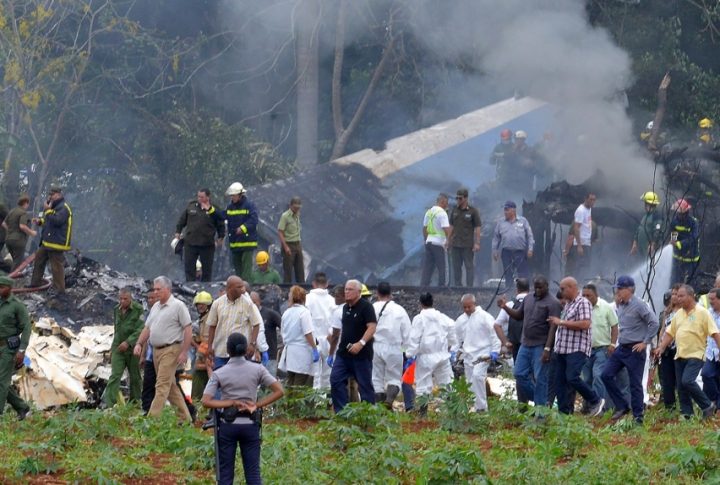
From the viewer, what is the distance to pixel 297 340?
589 inches

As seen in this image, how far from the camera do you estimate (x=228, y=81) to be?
29.9 meters

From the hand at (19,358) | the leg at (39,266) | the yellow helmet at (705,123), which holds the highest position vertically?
the yellow helmet at (705,123)

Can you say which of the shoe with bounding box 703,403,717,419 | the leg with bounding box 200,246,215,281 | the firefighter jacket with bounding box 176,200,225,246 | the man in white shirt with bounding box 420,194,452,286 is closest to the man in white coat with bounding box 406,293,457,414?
the shoe with bounding box 703,403,717,419

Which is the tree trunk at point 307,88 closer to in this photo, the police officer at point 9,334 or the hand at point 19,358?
the police officer at point 9,334

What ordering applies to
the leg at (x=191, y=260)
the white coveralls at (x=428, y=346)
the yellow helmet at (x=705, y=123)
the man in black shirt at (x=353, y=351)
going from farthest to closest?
1. the yellow helmet at (x=705, y=123)
2. the leg at (x=191, y=260)
3. the white coveralls at (x=428, y=346)
4. the man in black shirt at (x=353, y=351)

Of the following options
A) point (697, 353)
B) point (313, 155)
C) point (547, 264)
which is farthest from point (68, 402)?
point (313, 155)

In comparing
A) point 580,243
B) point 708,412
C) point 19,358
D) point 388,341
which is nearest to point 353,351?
point 388,341

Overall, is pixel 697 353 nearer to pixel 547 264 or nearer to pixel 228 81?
pixel 547 264

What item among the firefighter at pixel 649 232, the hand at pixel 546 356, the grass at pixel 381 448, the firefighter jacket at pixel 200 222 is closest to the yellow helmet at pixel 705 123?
the firefighter at pixel 649 232

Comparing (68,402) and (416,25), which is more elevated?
(416,25)

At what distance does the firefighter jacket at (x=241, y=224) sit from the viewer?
64.7ft

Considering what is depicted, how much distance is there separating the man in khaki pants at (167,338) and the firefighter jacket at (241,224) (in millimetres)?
6447

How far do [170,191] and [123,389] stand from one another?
1254 centimetres

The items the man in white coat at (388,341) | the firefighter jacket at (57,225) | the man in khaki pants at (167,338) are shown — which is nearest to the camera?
the man in khaki pants at (167,338)
